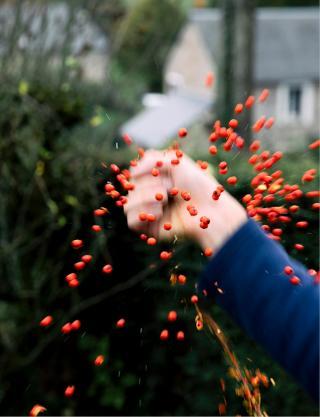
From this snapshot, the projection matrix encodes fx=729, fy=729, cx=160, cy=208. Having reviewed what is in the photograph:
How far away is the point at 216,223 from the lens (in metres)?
1.16

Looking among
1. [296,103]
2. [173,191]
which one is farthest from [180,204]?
[296,103]

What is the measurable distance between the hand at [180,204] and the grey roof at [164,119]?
24.6 m

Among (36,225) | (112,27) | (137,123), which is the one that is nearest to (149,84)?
(137,123)

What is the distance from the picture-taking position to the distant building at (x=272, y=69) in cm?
2927

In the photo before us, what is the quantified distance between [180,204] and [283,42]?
32.3 m

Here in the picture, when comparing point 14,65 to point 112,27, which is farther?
point 112,27

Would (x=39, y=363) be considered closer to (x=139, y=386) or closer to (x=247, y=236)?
(x=139, y=386)

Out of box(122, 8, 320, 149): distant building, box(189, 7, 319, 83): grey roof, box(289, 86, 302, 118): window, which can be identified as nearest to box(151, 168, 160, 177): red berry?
box(122, 8, 320, 149): distant building

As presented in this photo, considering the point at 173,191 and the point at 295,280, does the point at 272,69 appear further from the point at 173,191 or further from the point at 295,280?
the point at 295,280

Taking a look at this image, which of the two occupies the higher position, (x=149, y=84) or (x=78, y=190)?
(x=149, y=84)

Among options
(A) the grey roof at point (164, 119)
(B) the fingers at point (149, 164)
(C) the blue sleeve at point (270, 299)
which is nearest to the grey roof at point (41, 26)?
(B) the fingers at point (149, 164)

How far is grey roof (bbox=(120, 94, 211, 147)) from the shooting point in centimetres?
2695

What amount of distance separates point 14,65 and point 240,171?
2059 millimetres

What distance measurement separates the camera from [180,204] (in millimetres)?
1290
